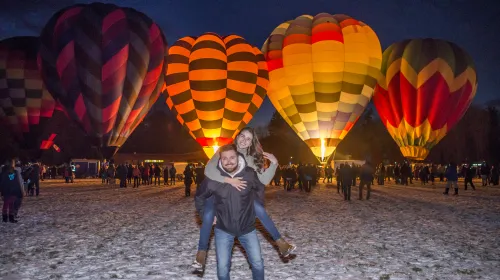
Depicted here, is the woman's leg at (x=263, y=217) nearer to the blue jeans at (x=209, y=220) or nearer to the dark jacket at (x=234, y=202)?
the blue jeans at (x=209, y=220)

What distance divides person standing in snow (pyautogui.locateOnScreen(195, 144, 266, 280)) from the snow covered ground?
1.59 meters

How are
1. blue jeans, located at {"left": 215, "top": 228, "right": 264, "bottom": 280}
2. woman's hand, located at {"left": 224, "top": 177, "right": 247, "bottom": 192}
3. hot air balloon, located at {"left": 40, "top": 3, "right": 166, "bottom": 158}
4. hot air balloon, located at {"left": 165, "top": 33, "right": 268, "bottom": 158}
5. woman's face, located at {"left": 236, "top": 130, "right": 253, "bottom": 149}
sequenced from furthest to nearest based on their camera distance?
hot air balloon, located at {"left": 165, "top": 33, "right": 268, "bottom": 158}, hot air balloon, located at {"left": 40, "top": 3, "right": 166, "bottom": 158}, woman's face, located at {"left": 236, "top": 130, "right": 253, "bottom": 149}, blue jeans, located at {"left": 215, "top": 228, "right": 264, "bottom": 280}, woman's hand, located at {"left": 224, "top": 177, "right": 247, "bottom": 192}

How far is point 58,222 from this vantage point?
11.6 metres

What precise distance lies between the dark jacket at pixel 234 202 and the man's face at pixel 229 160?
81mm

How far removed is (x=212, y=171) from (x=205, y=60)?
72.9 ft

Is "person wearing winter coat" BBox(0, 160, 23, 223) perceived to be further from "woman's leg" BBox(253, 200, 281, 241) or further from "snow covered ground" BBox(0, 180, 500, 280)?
"woman's leg" BBox(253, 200, 281, 241)

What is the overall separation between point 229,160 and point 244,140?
44 centimetres

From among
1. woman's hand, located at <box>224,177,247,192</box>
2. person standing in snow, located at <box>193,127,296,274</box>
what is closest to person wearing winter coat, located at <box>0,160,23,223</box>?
person standing in snow, located at <box>193,127,296,274</box>

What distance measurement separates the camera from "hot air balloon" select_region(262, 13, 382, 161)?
27422mm

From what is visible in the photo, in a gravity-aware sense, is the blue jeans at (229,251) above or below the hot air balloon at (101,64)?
below

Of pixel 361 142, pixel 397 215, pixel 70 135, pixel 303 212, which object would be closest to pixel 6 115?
pixel 303 212

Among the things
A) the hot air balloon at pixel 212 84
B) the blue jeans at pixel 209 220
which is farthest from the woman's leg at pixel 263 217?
the hot air balloon at pixel 212 84

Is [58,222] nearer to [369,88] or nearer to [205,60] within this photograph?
[205,60]

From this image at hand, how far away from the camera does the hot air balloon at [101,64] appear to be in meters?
22.8
